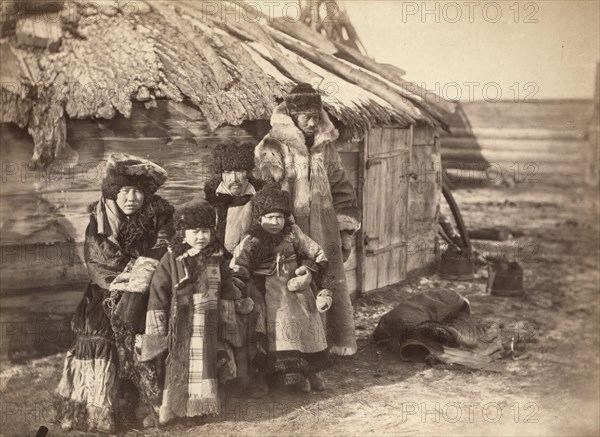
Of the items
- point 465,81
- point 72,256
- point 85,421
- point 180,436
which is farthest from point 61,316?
point 465,81

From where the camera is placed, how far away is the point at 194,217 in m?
4.06

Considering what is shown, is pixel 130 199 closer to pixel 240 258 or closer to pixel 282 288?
pixel 240 258

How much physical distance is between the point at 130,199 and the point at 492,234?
317 centimetres

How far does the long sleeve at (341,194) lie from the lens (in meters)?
4.41

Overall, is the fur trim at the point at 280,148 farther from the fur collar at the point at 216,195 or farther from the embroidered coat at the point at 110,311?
the embroidered coat at the point at 110,311

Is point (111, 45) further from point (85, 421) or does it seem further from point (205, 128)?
point (85, 421)

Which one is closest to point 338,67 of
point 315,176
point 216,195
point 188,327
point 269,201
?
point 315,176

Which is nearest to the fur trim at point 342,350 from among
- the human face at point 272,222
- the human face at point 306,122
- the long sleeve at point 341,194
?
the long sleeve at point 341,194

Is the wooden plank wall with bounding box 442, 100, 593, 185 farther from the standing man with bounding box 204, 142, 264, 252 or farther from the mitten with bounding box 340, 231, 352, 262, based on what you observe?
the standing man with bounding box 204, 142, 264, 252

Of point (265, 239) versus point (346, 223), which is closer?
point (265, 239)

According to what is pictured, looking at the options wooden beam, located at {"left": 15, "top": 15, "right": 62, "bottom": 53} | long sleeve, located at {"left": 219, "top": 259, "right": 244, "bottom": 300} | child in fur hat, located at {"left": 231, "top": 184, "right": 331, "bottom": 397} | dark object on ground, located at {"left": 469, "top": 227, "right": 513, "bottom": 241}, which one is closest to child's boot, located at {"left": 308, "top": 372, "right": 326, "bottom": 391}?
child in fur hat, located at {"left": 231, "top": 184, "right": 331, "bottom": 397}

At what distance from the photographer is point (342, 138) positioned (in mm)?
4578

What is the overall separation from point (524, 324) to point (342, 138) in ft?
6.24

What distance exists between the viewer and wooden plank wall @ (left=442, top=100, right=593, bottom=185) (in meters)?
5.03
